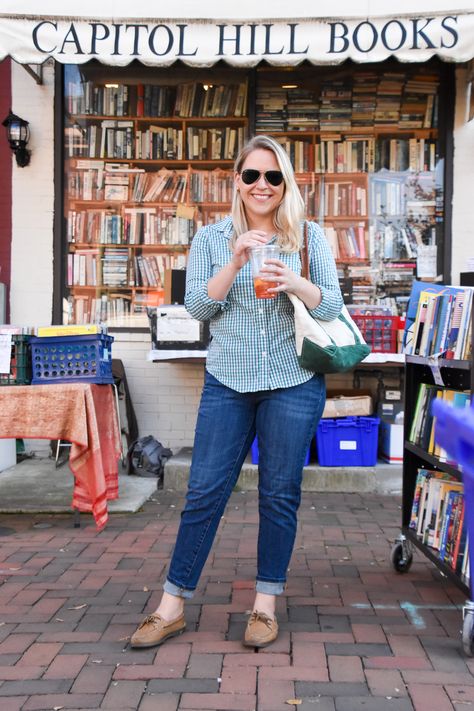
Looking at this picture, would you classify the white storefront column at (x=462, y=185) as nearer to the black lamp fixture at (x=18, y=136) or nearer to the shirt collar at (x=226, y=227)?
the black lamp fixture at (x=18, y=136)

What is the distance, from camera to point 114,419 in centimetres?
507

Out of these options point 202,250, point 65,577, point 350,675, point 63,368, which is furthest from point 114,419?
point 350,675

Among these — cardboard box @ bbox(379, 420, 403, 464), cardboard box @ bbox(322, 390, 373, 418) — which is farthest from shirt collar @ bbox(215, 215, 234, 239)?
cardboard box @ bbox(379, 420, 403, 464)

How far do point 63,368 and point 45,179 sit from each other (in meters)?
2.72

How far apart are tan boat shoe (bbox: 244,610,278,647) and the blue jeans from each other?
106 mm

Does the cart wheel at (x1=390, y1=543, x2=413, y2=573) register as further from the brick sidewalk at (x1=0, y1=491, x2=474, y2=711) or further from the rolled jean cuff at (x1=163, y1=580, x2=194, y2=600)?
the rolled jean cuff at (x1=163, y1=580, x2=194, y2=600)

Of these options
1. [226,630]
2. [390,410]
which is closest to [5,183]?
[390,410]

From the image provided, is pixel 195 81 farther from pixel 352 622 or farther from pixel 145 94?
pixel 352 622

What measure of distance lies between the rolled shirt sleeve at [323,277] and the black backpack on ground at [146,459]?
11.4ft

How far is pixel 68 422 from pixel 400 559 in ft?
6.94

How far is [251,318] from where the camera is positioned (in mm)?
2918

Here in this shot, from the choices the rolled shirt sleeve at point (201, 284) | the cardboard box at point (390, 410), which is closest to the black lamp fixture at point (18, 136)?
the cardboard box at point (390, 410)

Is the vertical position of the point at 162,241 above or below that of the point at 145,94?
below

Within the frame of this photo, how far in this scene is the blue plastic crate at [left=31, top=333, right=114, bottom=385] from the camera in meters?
4.80
